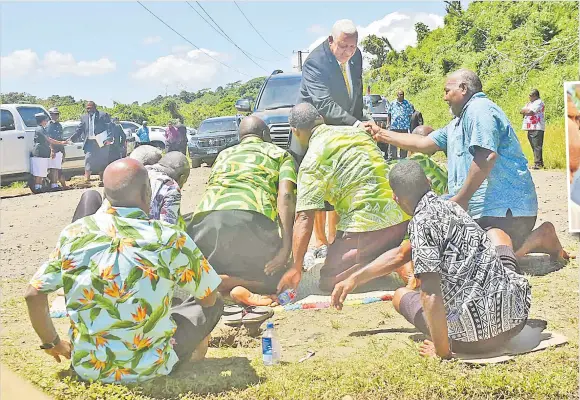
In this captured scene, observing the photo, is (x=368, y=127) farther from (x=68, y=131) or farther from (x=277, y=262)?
(x=68, y=131)

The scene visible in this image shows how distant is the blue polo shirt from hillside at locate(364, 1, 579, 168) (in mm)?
6250

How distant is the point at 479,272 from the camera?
3566 mm

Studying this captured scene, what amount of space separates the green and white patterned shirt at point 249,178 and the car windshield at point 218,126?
33.1 feet

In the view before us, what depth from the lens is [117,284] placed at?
315 centimetres

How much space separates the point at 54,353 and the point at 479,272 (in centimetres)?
214

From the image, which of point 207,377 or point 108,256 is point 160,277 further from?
point 207,377

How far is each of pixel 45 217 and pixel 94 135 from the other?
2.82 meters

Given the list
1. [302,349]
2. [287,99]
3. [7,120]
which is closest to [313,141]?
[302,349]

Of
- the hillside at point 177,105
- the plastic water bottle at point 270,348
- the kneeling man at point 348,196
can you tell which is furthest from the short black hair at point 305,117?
the hillside at point 177,105

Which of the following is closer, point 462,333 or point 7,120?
point 462,333

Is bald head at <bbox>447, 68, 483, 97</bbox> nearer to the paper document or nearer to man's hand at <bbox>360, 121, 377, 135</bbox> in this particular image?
man's hand at <bbox>360, 121, 377, 135</bbox>

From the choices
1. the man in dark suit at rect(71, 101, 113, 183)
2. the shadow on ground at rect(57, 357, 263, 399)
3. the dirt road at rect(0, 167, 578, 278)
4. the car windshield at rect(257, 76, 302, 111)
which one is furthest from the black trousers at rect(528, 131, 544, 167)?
the shadow on ground at rect(57, 357, 263, 399)

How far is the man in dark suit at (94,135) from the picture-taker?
1155 centimetres

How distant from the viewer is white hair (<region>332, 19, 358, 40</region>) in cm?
564
